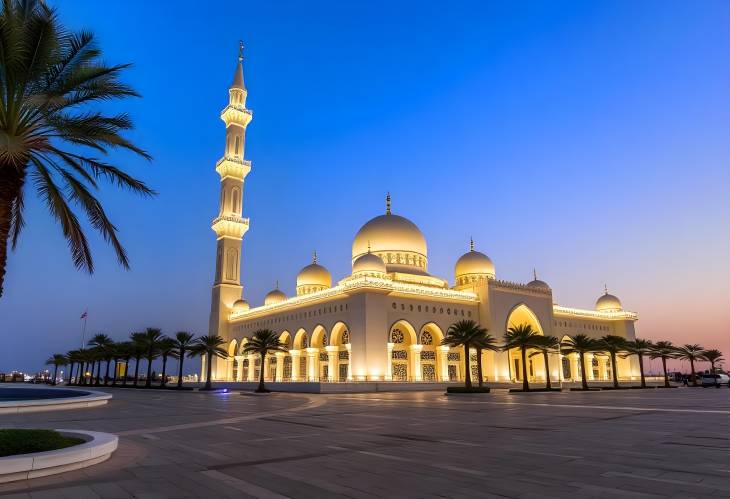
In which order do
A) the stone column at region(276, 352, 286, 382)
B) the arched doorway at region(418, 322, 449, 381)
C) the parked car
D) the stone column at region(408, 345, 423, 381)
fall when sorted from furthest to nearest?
the stone column at region(276, 352, 286, 382) < the parked car < the arched doorway at region(418, 322, 449, 381) < the stone column at region(408, 345, 423, 381)

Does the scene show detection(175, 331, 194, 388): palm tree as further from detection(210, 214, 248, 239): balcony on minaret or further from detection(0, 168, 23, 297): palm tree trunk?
detection(0, 168, 23, 297): palm tree trunk

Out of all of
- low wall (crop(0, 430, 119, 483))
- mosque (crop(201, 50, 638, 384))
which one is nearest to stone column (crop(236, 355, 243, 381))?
mosque (crop(201, 50, 638, 384))

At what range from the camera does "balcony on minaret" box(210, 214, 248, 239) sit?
56438 mm

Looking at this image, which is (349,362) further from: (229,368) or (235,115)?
(235,115)

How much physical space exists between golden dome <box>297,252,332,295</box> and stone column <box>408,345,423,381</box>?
15.9 meters

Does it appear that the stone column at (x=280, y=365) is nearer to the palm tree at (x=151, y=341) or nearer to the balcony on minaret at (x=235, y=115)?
the palm tree at (x=151, y=341)

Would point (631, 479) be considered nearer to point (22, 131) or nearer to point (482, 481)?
point (482, 481)

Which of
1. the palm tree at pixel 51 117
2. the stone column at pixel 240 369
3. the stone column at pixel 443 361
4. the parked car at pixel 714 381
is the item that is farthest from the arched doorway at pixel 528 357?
the palm tree at pixel 51 117

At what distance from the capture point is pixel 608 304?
2469 inches

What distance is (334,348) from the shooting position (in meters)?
43.9

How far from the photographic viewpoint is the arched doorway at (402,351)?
43.1 metres

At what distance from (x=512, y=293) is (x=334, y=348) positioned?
739 inches

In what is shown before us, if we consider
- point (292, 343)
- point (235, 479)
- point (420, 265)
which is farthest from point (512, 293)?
point (235, 479)

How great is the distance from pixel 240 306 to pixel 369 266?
19866mm
